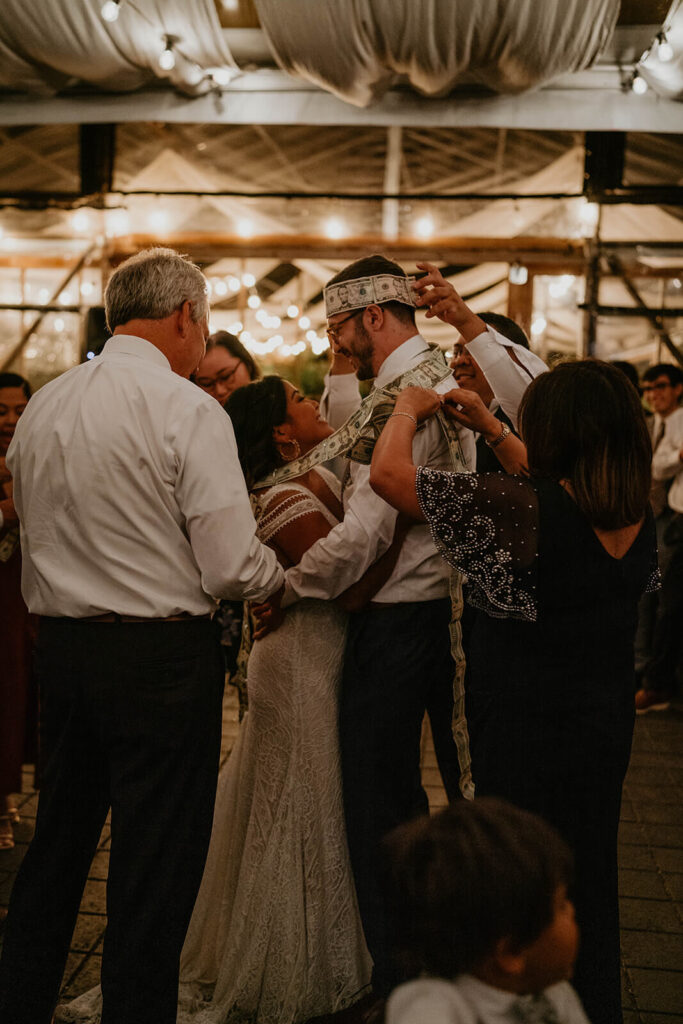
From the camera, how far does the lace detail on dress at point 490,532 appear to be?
195 cm

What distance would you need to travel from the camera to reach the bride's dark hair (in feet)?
8.89

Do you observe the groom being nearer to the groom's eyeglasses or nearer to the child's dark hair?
the groom's eyeglasses

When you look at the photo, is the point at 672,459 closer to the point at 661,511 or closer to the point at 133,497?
the point at 661,511

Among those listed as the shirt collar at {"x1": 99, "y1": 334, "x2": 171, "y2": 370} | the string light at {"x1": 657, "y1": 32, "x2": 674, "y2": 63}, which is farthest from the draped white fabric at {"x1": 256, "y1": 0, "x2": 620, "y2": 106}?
the shirt collar at {"x1": 99, "y1": 334, "x2": 171, "y2": 370}

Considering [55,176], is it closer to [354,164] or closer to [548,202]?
[354,164]

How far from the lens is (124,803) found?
2127 millimetres

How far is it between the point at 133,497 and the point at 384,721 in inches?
35.4

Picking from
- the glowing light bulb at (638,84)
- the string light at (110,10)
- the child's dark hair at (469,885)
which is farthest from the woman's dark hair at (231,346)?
the glowing light bulb at (638,84)

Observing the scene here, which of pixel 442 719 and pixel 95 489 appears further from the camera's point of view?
pixel 442 719

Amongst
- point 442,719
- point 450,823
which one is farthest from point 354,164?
point 450,823

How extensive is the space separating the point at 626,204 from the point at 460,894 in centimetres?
724

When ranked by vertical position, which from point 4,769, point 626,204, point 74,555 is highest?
point 626,204

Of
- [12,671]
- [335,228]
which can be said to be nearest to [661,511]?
[335,228]

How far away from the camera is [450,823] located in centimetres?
136
